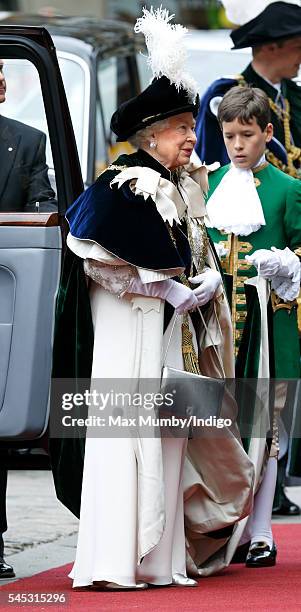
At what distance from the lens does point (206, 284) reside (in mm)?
6336

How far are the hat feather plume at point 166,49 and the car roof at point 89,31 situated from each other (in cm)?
483

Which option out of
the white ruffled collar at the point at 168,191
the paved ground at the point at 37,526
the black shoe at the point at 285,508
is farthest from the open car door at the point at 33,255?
the black shoe at the point at 285,508

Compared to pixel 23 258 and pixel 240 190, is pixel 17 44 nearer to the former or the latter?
pixel 23 258

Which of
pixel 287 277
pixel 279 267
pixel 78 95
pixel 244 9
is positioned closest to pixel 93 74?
pixel 78 95

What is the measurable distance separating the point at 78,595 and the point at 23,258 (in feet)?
3.89

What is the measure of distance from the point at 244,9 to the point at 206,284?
3.14 metres

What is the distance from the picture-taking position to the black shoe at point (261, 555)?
6863 mm

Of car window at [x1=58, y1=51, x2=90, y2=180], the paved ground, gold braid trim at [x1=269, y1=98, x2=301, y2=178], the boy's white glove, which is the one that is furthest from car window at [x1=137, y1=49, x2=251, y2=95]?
the boy's white glove

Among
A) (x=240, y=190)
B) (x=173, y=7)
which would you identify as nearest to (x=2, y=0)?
(x=173, y=7)

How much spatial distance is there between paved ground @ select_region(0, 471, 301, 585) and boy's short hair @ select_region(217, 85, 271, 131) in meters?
1.92

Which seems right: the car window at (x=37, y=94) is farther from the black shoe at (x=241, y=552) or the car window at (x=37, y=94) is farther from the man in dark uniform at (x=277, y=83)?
the black shoe at (x=241, y=552)

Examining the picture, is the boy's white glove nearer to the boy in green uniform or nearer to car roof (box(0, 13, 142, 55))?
the boy in green uniform

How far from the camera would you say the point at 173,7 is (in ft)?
110

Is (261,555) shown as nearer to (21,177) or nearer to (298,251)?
(298,251)
